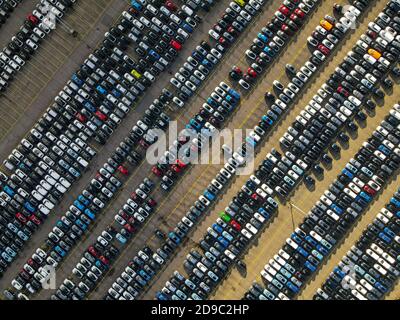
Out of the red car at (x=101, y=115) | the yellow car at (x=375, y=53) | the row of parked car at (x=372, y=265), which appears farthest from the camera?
the red car at (x=101, y=115)

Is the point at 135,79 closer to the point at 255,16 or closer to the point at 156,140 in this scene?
the point at 156,140

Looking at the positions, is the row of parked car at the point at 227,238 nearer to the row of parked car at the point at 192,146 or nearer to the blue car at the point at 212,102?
the row of parked car at the point at 192,146

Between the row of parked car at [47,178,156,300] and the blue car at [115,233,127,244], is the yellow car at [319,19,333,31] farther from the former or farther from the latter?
the blue car at [115,233,127,244]

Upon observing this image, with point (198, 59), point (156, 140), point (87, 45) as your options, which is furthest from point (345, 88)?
point (87, 45)

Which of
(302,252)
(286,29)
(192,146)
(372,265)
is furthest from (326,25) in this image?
(372,265)

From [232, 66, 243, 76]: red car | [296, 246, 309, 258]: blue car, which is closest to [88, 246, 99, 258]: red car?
[296, 246, 309, 258]: blue car

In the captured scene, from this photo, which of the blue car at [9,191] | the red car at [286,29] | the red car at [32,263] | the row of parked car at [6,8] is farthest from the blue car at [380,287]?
the row of parked car at [6,8]
